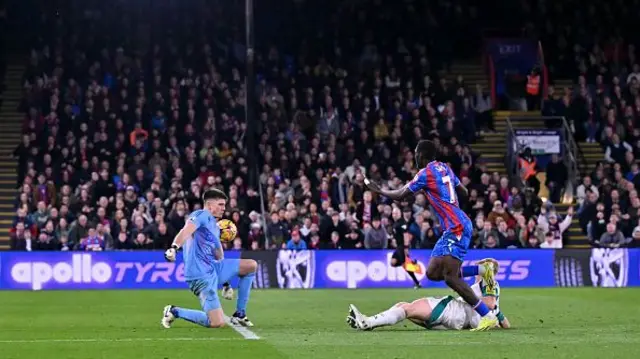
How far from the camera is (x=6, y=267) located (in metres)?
28.9

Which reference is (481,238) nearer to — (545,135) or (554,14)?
(545,135)

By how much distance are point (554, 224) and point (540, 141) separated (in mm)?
4931

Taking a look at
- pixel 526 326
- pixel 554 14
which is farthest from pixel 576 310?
pixel 554 14

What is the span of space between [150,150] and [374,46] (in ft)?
28.4

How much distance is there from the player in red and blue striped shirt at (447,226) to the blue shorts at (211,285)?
2.52 metres

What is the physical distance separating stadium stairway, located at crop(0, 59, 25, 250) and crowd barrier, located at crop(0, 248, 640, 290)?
4782mm

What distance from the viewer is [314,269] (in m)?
29.6

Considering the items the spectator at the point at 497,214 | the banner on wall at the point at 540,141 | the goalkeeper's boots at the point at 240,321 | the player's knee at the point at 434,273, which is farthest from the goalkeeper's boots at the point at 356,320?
the banner on wall at the point at 540,141

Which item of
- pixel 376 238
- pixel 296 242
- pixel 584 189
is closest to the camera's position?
pixel 296 242

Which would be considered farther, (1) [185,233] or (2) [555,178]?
(2) [555,178]

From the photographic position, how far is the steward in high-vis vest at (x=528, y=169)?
35.2m

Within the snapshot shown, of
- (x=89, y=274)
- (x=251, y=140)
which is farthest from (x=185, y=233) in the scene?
(x=251, y=140)

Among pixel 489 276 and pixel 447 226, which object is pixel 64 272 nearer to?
pixel 489 276

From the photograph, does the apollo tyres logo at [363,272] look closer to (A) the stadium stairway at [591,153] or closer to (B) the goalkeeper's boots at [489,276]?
(A) the stadium stairway at [591,153]
